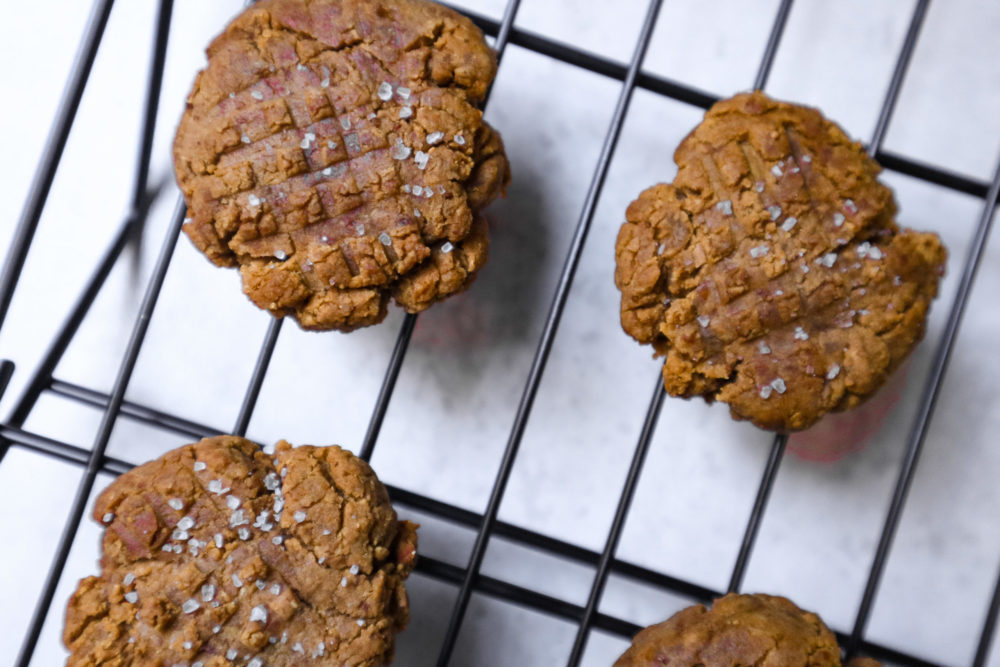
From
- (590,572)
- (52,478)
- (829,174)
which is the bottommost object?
(52,478)

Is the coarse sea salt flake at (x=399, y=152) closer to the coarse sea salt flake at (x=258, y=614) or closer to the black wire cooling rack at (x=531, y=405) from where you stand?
the black wire cooling rack at (x=531, y=405)

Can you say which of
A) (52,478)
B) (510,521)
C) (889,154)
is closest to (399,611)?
(510,521)

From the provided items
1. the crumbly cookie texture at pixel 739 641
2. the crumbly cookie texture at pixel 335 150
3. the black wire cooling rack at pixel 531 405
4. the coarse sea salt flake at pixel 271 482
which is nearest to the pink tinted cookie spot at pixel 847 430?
the black wire cooling rack at pixel 531 405

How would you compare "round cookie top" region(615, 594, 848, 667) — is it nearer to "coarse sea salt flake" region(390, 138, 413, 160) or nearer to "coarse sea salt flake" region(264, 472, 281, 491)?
"coarse sea salt flake" region(264, 472, 281, 491)

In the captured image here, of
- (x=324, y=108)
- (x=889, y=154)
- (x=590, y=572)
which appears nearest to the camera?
(x=324, y=108)

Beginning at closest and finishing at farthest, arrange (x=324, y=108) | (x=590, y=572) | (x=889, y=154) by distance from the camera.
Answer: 1. (x=324, y=108)
2. (x=889, y=154)
3. (x=590, y=572)

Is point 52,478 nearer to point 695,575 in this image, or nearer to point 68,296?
point 68,296
